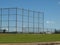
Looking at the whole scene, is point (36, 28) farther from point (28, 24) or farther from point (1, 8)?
point (1, 8)

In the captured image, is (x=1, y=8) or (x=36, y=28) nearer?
(x=1, y=8)

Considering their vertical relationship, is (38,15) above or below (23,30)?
above

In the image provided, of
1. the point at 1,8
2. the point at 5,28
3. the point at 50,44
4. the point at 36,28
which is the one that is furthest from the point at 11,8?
the point at 50,44

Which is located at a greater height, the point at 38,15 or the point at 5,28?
the point at 38,15

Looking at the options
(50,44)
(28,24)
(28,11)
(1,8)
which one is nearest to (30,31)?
(28,24)

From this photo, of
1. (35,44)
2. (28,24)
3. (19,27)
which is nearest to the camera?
(35,44)

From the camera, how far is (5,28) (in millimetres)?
24266

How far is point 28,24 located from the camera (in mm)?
25281

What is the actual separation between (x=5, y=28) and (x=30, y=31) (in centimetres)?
389

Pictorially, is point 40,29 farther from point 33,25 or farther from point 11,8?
point 11,8

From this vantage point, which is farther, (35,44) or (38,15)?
(38,15)

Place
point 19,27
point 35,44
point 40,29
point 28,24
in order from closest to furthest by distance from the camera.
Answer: point 35,44 < point 19,27 < point 28,24 < point 40,29

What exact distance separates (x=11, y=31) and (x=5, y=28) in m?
1.12

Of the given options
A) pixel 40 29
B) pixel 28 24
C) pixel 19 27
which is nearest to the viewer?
pixel 19 27
